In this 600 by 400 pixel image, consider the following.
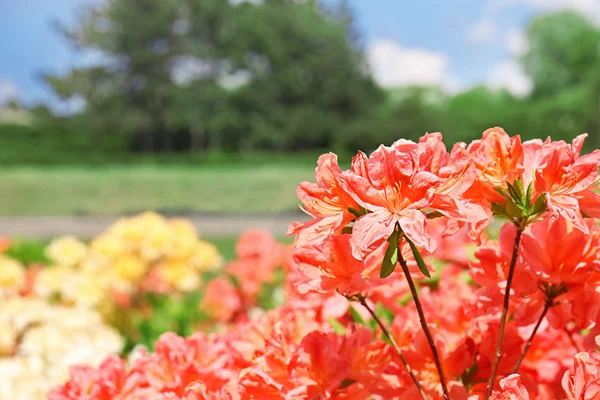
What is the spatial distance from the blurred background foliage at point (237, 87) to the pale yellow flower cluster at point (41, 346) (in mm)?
31138

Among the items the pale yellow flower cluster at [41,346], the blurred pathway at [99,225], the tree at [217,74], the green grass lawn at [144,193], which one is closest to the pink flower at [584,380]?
the pale yellow flower cluster at [41,346]

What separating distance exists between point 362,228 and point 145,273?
279 centimetres

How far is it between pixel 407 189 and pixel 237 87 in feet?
117

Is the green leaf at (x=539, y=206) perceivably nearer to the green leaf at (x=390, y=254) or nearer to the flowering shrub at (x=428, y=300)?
the flowering shrub at (x=428, y=300)

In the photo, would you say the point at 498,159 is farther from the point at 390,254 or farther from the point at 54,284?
the point at 54,284

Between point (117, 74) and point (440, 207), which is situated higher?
point (117, 74)

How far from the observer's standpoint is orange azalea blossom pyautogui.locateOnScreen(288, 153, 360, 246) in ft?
2.49

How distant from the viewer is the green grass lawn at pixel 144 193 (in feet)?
56.7

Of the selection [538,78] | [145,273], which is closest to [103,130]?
[538,78]

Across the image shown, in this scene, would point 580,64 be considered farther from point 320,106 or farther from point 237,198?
point 237,198

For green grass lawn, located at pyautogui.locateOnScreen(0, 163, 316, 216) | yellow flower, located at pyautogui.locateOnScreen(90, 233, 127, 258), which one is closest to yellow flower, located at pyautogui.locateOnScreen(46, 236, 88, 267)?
yellow flower, located at pyautogui.locateOnScreen(90, 233, 127, 258)

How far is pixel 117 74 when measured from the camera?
35.2m

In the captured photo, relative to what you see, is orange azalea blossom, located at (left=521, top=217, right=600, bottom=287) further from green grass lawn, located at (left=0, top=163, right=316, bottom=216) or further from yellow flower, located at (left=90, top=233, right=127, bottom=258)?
green grass lawn, located at (left=0, top=163, right=316, bottom=216)

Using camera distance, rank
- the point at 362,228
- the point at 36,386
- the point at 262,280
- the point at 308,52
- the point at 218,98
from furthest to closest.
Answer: the point at 308,52 < the point at 218,98 < the point at 262,280 < the point at 36,386 < the point at 362,228
